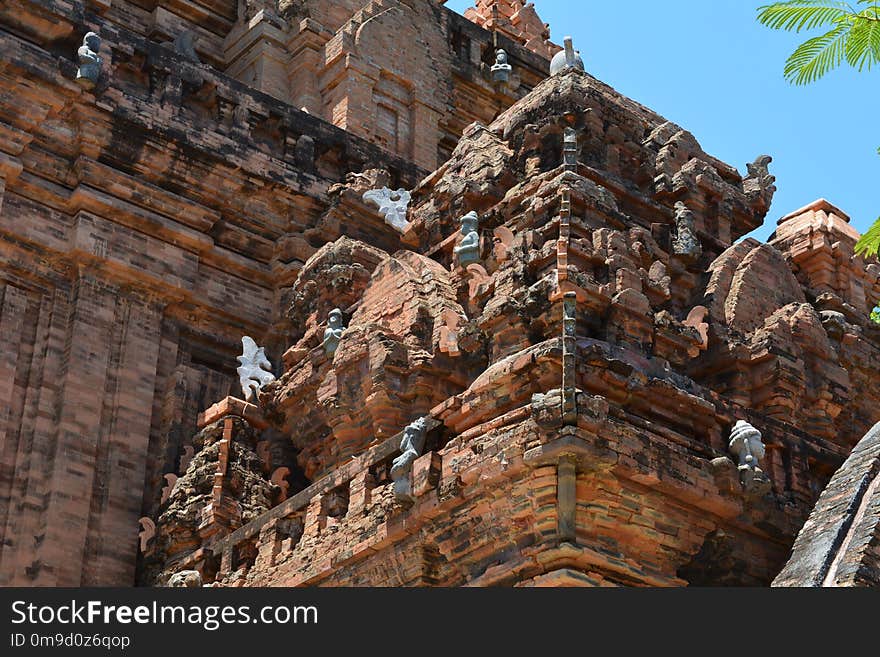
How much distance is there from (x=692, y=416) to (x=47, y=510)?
8.99 meters

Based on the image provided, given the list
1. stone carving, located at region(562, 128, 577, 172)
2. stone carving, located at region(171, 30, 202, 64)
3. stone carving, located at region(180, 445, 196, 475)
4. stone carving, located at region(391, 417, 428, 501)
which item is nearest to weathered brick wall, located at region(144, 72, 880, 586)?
stone carving, located at region(562, 128, 577, 172)

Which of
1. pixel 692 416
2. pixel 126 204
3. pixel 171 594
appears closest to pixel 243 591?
pixel 171 594

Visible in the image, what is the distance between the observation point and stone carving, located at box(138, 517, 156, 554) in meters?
23.8

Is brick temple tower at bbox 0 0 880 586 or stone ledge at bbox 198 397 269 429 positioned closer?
brick temple tower at bbox 0 0 880 586

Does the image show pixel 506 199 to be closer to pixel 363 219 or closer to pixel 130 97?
pixel 363 219

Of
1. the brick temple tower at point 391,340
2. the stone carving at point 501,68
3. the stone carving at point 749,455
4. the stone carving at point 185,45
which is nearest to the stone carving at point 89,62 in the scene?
the brick temple tower at point 391,340

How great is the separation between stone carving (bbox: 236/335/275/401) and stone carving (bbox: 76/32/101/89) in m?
4.52

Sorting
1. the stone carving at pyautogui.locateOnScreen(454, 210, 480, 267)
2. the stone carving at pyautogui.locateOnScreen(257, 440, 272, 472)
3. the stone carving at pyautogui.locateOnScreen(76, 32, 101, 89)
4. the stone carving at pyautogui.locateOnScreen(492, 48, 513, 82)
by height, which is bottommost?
the stone carving at pyautogui.locateOnScreen(257, 440, 272, 472)

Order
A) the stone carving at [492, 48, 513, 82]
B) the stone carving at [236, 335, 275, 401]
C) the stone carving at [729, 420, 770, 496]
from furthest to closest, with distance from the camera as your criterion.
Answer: the stone carving at [492, 48, 513, 82]
the stone carving at [236, 335, 275, 401]
the stone carving at [729, 420, 770, 496]

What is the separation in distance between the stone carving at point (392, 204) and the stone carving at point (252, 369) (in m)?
2.77

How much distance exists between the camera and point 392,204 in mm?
26594

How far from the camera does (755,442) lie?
2000cm

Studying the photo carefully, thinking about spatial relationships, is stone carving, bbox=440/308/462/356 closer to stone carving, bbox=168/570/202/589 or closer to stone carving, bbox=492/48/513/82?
stone carving, bbox=168/570/202/589

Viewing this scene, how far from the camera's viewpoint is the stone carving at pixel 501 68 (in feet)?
116
